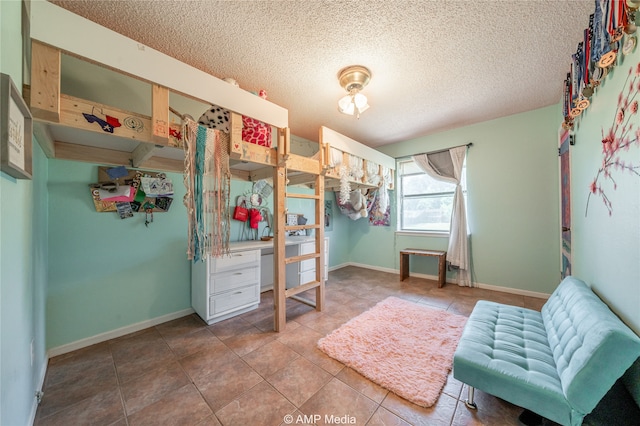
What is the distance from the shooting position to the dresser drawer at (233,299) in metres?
2.36

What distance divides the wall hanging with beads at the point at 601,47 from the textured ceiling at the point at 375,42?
0.27 meters

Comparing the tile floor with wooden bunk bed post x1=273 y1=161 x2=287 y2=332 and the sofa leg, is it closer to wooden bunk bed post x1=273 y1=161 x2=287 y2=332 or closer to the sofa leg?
the sofa leg

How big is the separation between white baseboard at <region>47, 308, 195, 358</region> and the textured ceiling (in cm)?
268

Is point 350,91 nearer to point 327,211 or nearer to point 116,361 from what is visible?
point 327,211

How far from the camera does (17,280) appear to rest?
1.09 m

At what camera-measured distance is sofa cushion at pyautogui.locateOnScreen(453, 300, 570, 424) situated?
3.59 ft

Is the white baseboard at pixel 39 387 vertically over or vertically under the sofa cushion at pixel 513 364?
under

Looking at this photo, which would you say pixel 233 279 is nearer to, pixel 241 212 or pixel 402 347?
pixel 241 212

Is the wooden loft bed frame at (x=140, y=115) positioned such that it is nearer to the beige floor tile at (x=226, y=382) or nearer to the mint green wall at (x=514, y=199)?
the beige floor tile at (x=226, y=382)

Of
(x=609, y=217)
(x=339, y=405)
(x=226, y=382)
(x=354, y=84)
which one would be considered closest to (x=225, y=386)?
(x=226, y=382)

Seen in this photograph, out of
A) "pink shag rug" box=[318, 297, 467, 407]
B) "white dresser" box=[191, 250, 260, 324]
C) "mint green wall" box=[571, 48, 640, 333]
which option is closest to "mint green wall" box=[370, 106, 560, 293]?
"mint green wall" box=[571, 48, 640, 333]

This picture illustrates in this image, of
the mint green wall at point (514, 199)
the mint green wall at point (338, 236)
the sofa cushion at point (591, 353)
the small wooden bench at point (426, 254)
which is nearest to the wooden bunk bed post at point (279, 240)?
the sofa cushion at point (591, 353)

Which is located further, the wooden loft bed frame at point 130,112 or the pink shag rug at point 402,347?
the pink shag rug at point 402,347

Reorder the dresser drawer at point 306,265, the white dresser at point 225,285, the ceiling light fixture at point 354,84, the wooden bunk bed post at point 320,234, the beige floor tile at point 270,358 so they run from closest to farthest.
Result: the beige floor tile at point 270,358 < the ceiling light fixture at point 354,84 < the white dresser at point 225,285 < the wooden bunk bed post at point 320,234 < the dresser drawer at point 306,265
